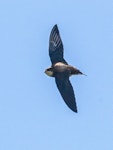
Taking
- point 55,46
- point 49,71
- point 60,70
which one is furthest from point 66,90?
point 55,46

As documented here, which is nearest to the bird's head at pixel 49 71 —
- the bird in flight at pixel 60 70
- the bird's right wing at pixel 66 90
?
the bird in flight at pixel 60 70

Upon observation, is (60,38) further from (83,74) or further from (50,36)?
(83,74)

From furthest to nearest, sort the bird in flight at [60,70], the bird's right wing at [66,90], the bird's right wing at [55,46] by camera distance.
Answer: the bird's right wing at [55,46] → the bird in flight at [60,70] → the bird's right wing at [66,90]

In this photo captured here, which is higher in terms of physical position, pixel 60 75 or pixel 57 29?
pixel 57 29

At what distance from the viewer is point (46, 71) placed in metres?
19.9

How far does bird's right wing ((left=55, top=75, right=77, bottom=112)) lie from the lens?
719 inches

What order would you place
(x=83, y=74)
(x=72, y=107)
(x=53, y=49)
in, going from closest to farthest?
(x=72, y=107) → (x=83, y=74) → (x=53, y=49)

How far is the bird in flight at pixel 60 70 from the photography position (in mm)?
18562

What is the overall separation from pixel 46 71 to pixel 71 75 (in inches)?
33.1

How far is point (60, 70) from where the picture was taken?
19.5 metres

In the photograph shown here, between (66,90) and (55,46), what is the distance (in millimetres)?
2030

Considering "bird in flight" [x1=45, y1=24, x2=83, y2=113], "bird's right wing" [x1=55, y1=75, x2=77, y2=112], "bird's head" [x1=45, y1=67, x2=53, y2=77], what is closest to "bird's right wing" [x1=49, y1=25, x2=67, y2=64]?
"bird in flight" [x1=45, y1=24, x2=83, y2=113]

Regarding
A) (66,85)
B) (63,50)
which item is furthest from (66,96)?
(63,50)

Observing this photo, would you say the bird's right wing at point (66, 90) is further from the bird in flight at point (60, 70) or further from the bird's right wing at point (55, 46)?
the bird's right wing at point (55, 46)
